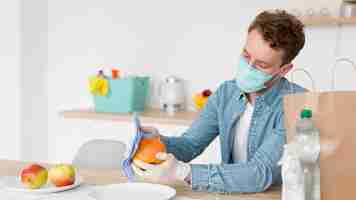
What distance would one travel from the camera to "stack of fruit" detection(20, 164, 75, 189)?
1579mm

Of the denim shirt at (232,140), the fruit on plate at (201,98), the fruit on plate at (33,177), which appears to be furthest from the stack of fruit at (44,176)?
the fruit on plate at (201,98)

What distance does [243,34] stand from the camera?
331 centimetres

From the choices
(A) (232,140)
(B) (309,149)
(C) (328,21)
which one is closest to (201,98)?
(C) (328,21)

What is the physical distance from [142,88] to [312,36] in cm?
98

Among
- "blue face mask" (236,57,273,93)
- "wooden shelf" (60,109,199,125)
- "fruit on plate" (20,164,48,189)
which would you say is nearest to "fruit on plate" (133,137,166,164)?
"fruit on plate" (20,164,48,189)

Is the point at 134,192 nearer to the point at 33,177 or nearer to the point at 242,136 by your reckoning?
the point at 33,177

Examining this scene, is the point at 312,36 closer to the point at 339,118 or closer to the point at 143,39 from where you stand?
the point at 143,39

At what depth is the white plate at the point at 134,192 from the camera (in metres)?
1.52

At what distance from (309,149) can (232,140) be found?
0.67 metres

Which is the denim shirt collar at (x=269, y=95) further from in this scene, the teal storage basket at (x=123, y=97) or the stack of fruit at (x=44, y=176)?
the teal storage basket at (x=123, y=97)

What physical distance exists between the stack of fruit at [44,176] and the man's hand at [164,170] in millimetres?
176

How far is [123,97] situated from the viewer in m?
3.37

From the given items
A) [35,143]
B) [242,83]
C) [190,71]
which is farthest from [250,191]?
[35,143]

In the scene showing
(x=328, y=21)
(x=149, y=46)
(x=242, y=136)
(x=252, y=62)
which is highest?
(x=328, y=21)
